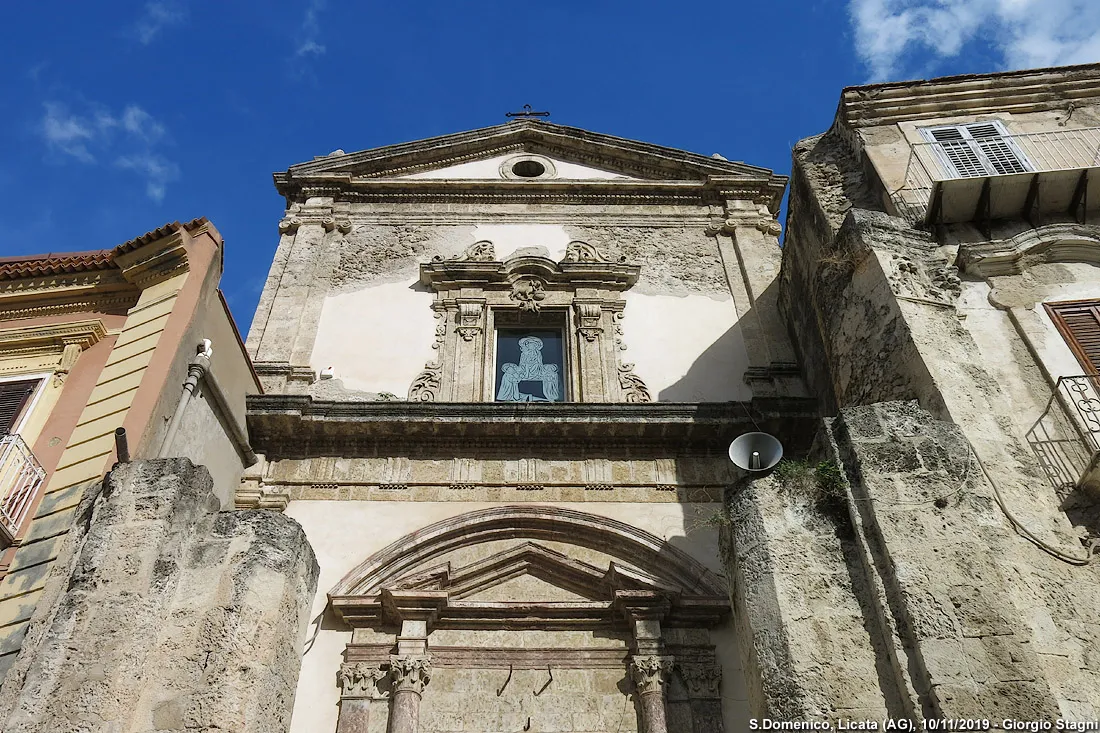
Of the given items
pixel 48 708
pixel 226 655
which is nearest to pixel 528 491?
pixel 226 655

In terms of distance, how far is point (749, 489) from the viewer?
669cm

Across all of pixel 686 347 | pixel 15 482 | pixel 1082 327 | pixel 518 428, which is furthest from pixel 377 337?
pixel 1082 327

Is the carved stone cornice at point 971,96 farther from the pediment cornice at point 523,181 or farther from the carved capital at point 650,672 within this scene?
the carved capital at point 650,672

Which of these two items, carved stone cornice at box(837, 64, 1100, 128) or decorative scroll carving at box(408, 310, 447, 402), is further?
carved stone cornice at box(837, 64, 1100, 128)

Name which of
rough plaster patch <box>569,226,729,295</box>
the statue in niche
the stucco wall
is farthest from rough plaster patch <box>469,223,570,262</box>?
the statue in niche

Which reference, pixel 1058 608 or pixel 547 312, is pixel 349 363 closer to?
pixel 547 312

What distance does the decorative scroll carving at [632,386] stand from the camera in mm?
10805

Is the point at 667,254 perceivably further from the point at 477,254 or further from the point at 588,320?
the point at 477,254

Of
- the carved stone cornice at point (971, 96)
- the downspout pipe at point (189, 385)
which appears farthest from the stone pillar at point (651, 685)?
the carved stone cornice at point (971, 96)

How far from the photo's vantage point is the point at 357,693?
25.9 ft

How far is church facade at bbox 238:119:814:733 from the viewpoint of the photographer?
26.7 feet

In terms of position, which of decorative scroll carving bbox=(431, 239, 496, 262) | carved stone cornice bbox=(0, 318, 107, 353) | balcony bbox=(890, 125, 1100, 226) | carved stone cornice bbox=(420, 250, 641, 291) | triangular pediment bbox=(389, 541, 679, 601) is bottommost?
triangular pediment bbox=(389, 541, 679, 601)

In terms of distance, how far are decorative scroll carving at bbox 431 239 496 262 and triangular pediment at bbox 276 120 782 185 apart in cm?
200

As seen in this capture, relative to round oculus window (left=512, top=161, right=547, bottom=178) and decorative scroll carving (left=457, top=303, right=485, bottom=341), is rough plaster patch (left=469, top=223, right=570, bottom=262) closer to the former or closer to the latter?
decorative scroll carving (left=457, top=303, right=485, bottom=341)
